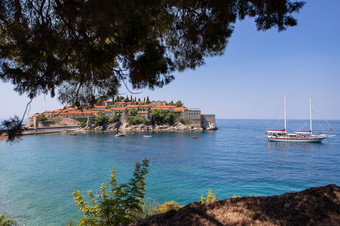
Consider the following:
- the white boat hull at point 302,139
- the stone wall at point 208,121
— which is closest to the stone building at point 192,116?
the stone wall at point 208,121

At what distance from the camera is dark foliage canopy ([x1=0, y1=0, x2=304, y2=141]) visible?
2.99 metres

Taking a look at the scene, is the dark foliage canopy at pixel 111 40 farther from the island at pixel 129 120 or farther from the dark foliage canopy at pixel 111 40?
the island at pixel 129 120

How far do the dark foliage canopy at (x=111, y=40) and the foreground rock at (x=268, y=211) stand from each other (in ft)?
7.22

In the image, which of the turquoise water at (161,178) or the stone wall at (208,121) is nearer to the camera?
the turquoise water at (161,178)

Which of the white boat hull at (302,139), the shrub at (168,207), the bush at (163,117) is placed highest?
the bush at (163,117)

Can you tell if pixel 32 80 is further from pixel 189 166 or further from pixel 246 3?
pixel 189 166

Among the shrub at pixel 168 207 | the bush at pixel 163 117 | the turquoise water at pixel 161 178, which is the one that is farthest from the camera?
the bush at pixel 163 117

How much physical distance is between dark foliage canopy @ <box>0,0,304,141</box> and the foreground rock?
2.20 m

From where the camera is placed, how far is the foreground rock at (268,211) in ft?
7.87

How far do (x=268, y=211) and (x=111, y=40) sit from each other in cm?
356

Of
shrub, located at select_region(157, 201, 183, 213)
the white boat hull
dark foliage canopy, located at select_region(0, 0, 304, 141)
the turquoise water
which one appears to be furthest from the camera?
the white boat hull

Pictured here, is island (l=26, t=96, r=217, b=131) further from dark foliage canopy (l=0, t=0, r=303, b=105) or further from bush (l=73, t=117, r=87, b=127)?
dark foliage canopy (l=0, t=0, r=303, b=105)

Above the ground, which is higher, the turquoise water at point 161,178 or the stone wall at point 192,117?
the stone wall at point 192,117

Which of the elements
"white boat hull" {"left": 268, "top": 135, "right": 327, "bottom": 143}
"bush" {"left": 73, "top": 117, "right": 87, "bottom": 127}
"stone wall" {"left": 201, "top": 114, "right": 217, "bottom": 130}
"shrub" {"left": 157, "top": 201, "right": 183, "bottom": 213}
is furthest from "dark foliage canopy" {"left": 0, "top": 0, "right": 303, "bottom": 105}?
"bush" {"left": 73, "top": 117, "right": 87, "bottom": 127}
